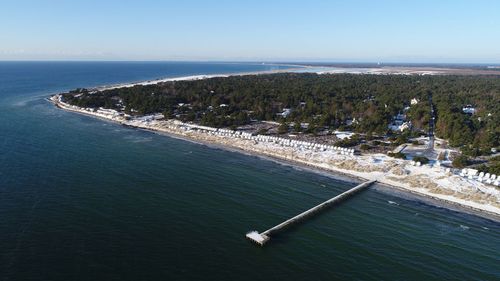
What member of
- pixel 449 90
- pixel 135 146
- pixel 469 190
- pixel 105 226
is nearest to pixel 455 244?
pixel 469 190

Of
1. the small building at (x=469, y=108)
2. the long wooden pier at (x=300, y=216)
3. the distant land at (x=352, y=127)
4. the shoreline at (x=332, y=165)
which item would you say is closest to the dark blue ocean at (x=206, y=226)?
the long wooden pier at (x=300, y=216)

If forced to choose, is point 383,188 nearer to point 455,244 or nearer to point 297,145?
point 455,244

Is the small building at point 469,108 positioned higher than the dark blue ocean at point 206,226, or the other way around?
the small building at point 469,108

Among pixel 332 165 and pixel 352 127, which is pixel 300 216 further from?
pixel 352 127

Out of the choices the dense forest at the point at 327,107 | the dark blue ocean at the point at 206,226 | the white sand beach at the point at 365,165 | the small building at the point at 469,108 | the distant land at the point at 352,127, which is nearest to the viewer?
the dark blue ocean at the point at 206,226

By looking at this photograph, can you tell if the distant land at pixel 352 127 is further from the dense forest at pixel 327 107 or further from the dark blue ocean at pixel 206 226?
the dark blue ocean at pixel 206 226

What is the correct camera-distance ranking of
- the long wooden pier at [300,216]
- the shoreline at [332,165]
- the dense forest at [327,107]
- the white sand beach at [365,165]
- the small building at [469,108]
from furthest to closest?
1. the small building at [469,108]
2. the dense forest at [327,107]
3. the white sand beach at [365,165]
4. the shoreline at [332,165]
5. the long wooden pier at [300,216]

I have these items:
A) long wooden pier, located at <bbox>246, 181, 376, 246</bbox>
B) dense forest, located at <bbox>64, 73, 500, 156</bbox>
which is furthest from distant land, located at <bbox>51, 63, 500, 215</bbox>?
long wooden pier, located at <bbox>246, 181, 376, 246</bbox>
